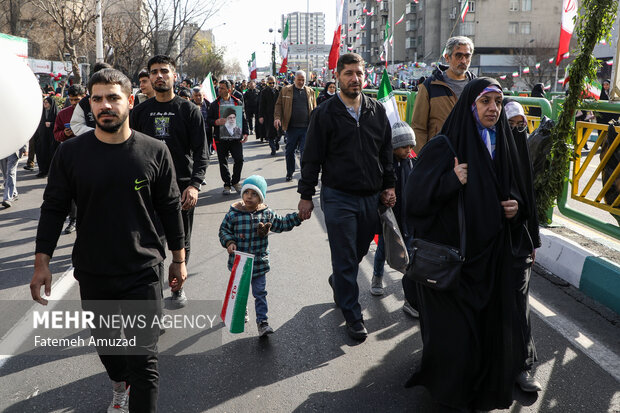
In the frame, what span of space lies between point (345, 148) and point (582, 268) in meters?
2.67

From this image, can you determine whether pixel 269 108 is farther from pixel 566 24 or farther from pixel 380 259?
pixel 380 259

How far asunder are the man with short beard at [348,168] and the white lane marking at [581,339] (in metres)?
1.53

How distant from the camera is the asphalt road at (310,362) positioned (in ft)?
11.1

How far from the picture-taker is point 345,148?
433 cm

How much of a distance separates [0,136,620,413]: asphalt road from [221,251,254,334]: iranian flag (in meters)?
0.20

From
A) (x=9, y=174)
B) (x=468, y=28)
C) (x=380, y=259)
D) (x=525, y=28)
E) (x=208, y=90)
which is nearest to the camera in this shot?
(x=380, y=259)

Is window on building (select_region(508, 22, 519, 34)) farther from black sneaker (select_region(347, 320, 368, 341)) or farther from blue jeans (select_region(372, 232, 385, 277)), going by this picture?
black sneaker (select_region(347, 320, 368, 341))

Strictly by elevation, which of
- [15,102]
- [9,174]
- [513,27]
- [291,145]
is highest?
[513,27]

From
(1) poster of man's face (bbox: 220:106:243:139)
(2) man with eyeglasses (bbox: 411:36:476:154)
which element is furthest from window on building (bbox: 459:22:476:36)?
(2) man with eyeglasses (bbox: 411:36:476:154)

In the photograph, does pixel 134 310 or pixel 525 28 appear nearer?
pixel 134 310

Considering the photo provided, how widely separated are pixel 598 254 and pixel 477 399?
303cm

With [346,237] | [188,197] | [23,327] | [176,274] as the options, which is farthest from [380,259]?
[23,327]

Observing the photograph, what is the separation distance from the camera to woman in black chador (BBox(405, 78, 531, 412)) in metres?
3.15

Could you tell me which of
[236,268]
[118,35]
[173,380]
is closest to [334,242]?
[236,268]
